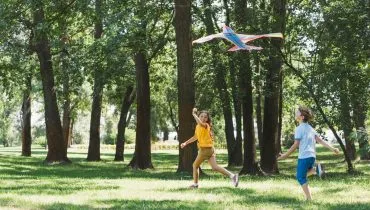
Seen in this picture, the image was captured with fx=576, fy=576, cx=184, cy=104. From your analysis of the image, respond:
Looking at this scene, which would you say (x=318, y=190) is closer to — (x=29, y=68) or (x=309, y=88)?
(x=309, y=88)

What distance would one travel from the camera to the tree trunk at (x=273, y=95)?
2048cm

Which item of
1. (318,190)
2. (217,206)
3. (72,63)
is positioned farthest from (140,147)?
(217,206)

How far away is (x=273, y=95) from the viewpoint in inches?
829

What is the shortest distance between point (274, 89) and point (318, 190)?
→ 8.47m

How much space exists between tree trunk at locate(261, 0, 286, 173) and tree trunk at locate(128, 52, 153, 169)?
5.48 metres

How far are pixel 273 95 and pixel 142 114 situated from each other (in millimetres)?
6258

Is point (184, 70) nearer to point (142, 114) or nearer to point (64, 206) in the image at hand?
point (142, 114)

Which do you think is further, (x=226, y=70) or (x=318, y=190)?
(x=226, y=70)

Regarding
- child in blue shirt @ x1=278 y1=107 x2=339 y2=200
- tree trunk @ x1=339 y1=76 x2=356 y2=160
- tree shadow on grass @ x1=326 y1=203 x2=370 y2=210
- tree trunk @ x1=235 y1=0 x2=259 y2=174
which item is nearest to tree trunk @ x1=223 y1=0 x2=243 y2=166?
tree trunk @ x1=235 y1=0 x2=259 y2=174

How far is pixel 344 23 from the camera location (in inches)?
787

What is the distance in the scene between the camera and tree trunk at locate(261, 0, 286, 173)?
2048cm

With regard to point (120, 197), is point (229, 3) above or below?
above

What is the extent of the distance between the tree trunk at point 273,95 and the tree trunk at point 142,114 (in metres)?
5.48

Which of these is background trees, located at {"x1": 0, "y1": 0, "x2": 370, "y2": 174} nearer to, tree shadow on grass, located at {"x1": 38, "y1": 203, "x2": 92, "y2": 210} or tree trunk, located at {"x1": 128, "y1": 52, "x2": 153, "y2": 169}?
tree trunk, located at {"x1": 128, "y1": 52, "x2": 153, "y2": 169}
